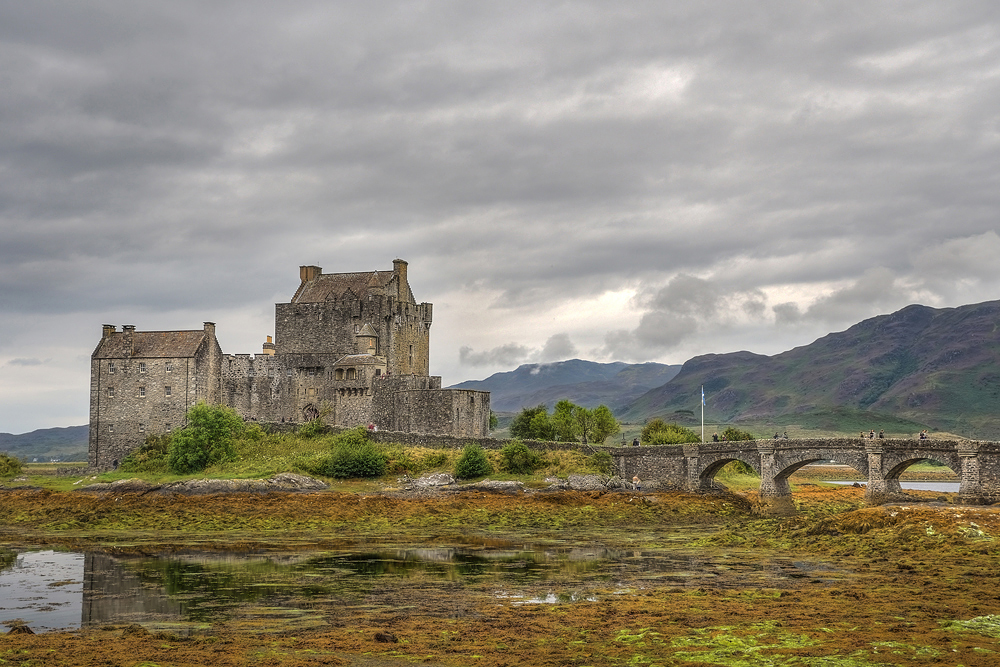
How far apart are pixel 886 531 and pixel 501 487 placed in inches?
969

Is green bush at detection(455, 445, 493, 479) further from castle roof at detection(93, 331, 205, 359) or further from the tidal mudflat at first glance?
castle roof at detection(93, 331, 205, 359)

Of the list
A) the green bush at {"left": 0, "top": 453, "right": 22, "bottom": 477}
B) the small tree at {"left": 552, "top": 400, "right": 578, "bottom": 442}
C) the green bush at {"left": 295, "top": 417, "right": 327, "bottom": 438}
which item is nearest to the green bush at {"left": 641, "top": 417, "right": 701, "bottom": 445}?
the small tree at {"left": 552, "top": 400, "right": 578, "bottom": 442}

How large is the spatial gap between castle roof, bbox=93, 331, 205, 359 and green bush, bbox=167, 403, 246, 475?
36.4ft

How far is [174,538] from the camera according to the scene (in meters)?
43.8

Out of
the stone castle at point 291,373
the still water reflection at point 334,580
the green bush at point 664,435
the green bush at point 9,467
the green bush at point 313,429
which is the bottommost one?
the still water reflection at point 334,580

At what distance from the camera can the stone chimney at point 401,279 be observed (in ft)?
277

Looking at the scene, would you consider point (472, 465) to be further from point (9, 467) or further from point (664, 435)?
point (9, 467)

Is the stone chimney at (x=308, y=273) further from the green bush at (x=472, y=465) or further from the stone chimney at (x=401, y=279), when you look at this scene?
the green bush at (x=472, y=465)

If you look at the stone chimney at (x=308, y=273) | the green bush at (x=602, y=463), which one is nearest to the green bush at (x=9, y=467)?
the stone chimney at (x=308, y=273)

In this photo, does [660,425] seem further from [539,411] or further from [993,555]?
[993,555]

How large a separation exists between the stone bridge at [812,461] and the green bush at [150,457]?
33.5 meters

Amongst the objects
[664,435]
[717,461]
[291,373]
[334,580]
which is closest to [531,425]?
[664,435]

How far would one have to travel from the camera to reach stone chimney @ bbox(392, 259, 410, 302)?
8444cm

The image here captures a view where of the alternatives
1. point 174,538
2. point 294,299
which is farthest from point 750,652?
point 294,299
